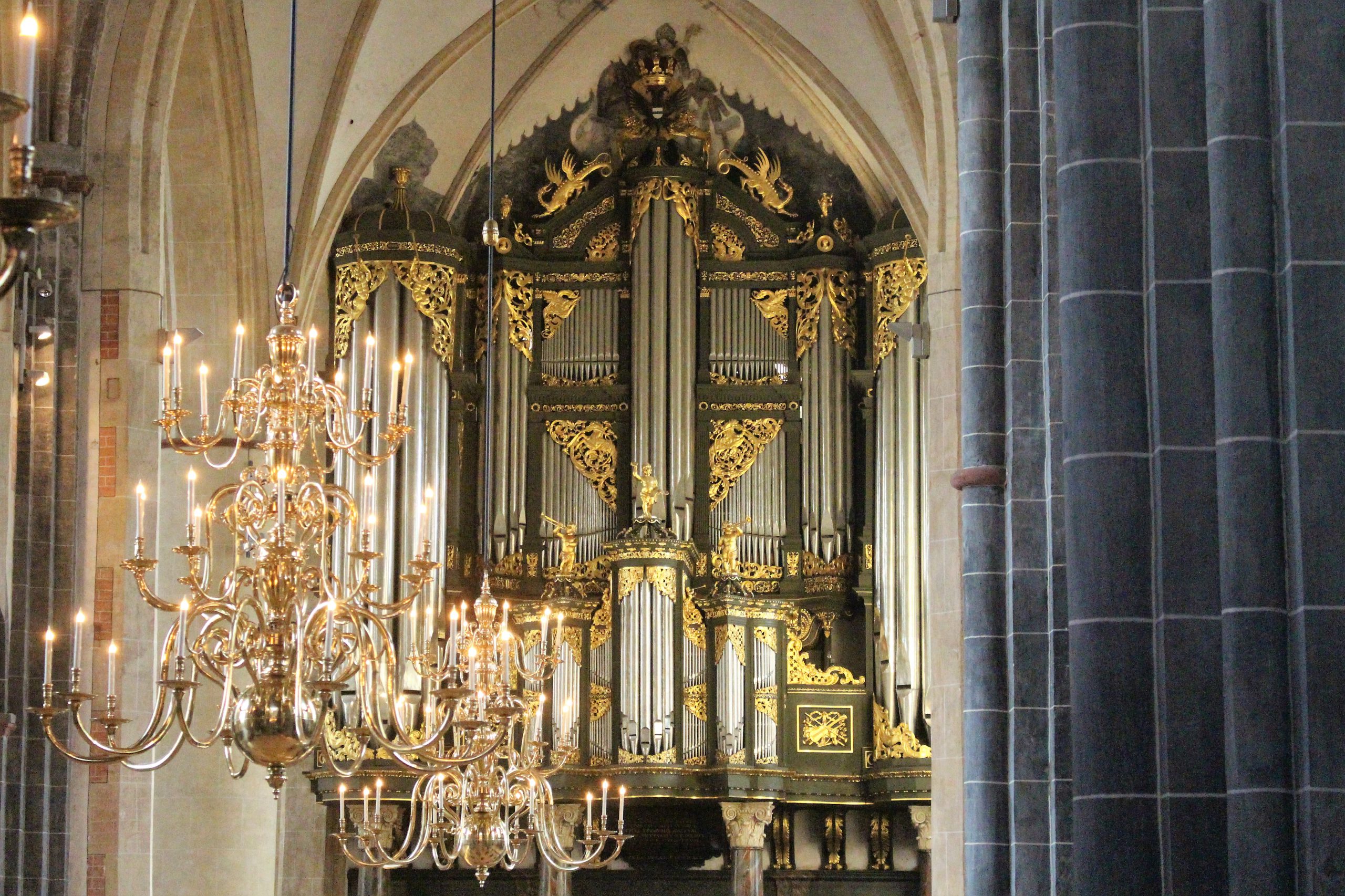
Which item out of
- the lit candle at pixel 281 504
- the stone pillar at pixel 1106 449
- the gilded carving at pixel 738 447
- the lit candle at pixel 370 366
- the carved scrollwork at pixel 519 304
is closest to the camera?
the stone pillar at pixel 1106 449

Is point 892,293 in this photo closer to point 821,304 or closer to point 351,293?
point 821,304

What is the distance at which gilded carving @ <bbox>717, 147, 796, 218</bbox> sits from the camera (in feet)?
64.6

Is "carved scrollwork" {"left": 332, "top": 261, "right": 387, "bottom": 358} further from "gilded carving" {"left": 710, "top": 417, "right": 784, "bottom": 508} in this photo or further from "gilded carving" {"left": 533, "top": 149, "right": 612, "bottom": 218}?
"gilded carving" {"left": 710, "top": 417, "right": 784, "bottom": 508}

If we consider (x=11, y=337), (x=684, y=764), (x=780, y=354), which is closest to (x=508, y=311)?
(x=780, y=354)

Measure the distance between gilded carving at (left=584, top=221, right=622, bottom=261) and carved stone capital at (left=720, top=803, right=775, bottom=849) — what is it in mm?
4848

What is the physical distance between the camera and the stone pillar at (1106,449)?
7137mm

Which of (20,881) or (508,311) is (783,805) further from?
(20,881)

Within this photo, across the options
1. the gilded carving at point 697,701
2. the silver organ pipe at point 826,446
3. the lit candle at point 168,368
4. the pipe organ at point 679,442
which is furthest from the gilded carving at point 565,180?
the lit candle at point 168,368

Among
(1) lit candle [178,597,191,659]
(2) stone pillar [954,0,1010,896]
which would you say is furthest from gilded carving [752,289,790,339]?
(1) lit candle [178,597,191,659]

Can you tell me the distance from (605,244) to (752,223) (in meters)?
1.25

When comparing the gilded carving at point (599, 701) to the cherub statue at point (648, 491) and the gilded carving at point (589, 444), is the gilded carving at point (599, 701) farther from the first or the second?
the gilded carving at point (589, 444)

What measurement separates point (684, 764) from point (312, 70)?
602cm

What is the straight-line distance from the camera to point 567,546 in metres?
18.9

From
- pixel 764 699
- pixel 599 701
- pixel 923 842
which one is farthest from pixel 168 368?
pixel 923 842
